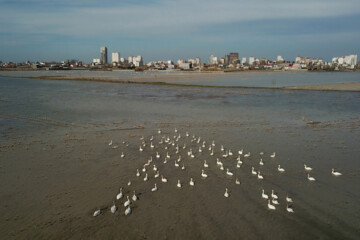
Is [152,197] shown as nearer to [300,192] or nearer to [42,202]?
[42,202]

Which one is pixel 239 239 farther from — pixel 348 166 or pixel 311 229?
pixel 348 166

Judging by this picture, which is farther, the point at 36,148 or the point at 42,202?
the point at 36,148

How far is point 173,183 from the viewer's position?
44.4ft

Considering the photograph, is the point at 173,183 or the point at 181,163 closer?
the point at 173,183

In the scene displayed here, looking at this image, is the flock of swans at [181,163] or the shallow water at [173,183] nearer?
the shallow water at [173,183]

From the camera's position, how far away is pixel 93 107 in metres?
35.3

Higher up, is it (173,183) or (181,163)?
(181,163)

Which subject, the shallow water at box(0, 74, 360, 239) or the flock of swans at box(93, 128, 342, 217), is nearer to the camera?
the shallow water at box(0, 74, 360, 239)

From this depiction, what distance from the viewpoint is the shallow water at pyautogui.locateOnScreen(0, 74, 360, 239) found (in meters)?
10.2

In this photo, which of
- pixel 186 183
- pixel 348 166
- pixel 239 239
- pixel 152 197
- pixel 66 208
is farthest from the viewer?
pixel 348 166

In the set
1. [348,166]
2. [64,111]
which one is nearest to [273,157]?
[348,166]

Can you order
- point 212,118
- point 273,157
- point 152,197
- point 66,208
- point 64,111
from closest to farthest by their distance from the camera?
point 66,208
point 152,197
point 273,157
point 212,118
point 64,111

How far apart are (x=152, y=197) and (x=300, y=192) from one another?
6059 millimetres

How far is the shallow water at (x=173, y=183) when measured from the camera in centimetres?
1019
